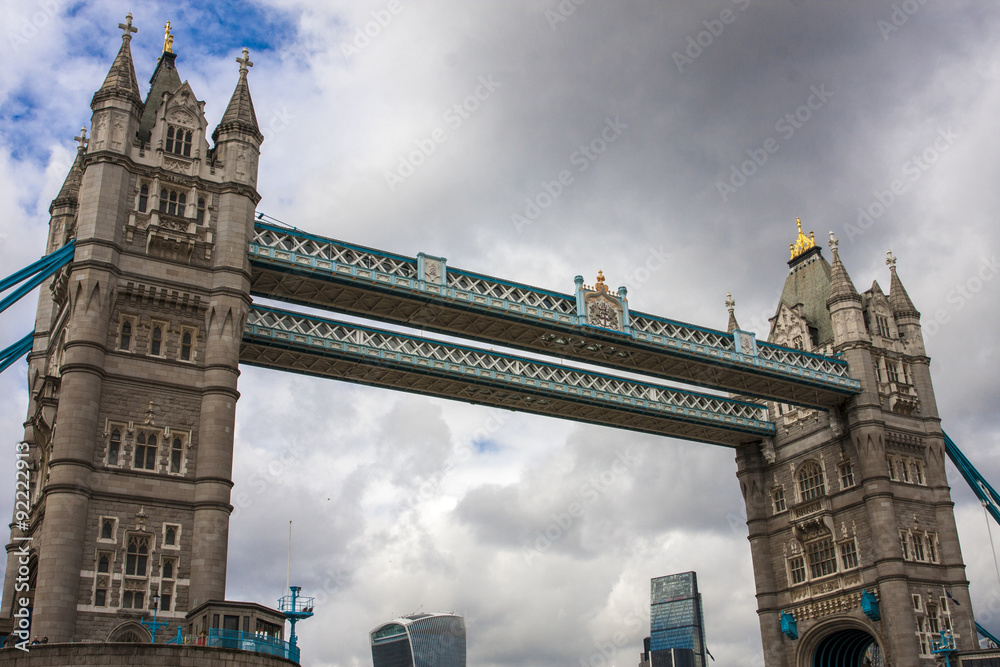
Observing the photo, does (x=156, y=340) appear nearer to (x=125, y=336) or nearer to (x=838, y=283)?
(x=125, y=336)

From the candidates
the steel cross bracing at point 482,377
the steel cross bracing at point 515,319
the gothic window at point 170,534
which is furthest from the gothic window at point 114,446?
the steel cross bracing at point 515,319

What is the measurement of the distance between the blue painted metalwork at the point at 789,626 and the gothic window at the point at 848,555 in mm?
5121

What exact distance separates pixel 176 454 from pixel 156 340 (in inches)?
196

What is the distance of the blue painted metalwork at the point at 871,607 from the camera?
5741 centimetres

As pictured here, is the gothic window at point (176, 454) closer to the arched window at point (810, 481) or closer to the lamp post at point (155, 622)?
the lamp post at point (155, 622)

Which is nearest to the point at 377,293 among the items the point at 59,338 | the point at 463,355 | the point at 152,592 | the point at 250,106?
the point at 463,355

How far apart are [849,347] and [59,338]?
149 ft

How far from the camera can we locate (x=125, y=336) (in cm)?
4166

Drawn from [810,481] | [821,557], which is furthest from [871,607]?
[810,481]

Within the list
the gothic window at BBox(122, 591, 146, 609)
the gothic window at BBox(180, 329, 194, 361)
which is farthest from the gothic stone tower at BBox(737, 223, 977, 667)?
the gothic window at BBox(122, 591, 146, 609)

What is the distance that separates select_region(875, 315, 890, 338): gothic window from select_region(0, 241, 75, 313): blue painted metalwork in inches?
1919

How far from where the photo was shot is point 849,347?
207ft

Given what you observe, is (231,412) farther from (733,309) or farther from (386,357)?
(733,309)

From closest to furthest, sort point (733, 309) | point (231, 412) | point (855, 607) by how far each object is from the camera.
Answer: point (231, 412) < point (855, 607) < point (733, 309)
